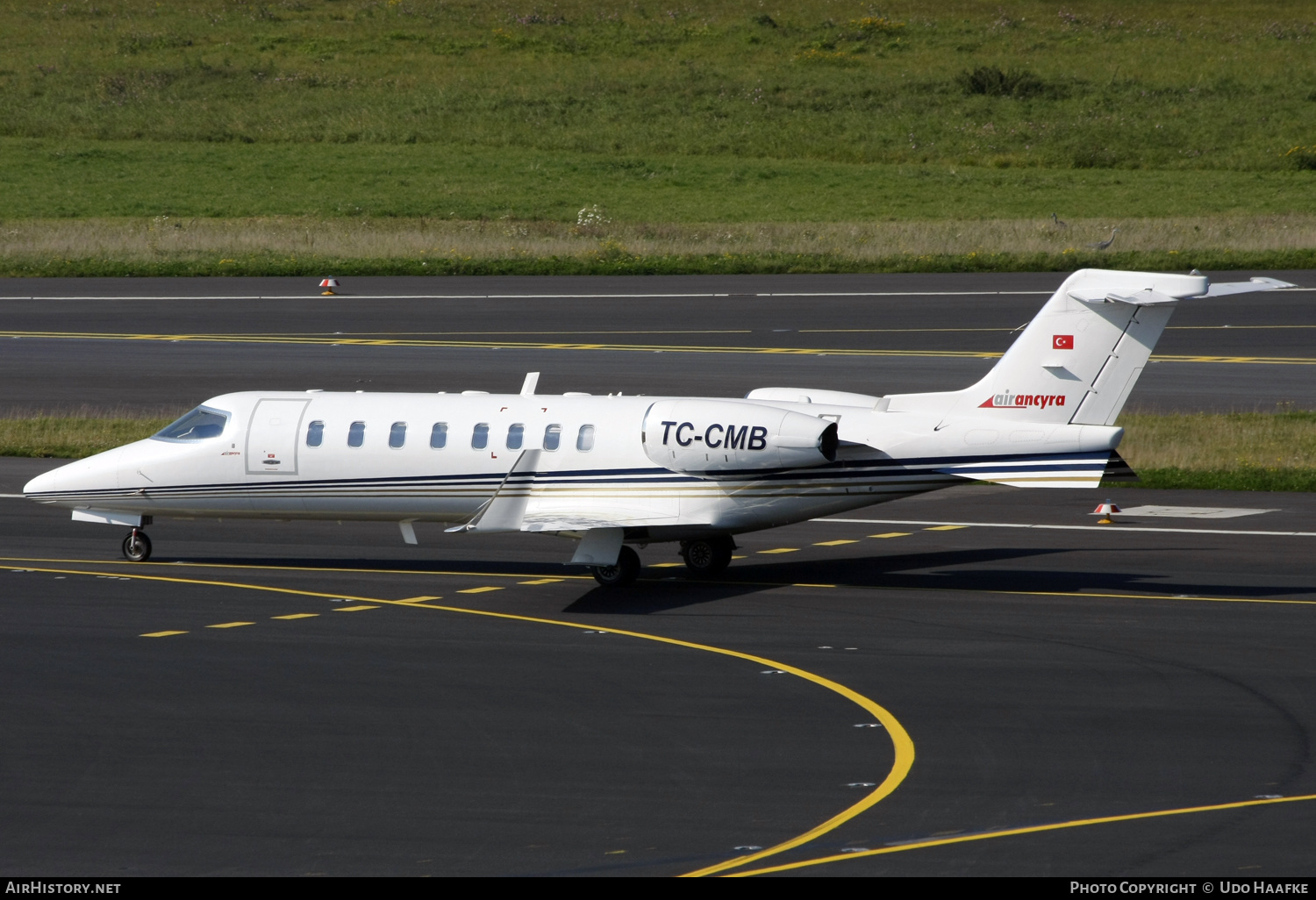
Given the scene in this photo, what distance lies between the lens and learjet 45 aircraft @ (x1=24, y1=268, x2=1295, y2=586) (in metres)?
22.7

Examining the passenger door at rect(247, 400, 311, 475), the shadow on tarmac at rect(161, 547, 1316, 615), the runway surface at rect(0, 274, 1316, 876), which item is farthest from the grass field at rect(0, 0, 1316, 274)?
the passenger door at rect(247, 400, 311, 475)

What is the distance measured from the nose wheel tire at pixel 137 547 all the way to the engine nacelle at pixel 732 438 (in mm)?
8033

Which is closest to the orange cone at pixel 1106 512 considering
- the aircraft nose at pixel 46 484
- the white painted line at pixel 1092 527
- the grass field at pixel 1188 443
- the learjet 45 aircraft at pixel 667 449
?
the white painted line at pixel 1092 527

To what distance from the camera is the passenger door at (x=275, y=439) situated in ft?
81.7

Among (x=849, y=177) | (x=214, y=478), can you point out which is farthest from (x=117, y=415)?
(x=849, y=177)

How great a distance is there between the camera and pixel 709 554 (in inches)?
982

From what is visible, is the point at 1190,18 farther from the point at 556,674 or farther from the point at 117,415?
the point at 556,674

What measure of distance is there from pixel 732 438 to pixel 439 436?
4184 mm

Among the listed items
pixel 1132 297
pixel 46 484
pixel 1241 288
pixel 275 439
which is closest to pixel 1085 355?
pixel 1132 297

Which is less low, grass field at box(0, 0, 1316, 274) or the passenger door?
grass field at box(0, 0, 1316, 274)

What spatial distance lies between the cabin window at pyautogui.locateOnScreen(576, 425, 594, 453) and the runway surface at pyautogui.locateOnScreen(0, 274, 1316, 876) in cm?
203

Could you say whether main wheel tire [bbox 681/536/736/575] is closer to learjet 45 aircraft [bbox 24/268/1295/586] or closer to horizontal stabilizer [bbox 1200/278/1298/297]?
learjet 45 aircraft [bbox 24/268/1295/586]

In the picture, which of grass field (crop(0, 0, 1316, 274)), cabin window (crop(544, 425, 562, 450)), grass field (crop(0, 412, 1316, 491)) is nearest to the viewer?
cabin window (crop(544, 425, 562, 450))

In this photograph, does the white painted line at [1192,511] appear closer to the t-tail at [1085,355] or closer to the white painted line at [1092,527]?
the white painted line at [1092,527]
